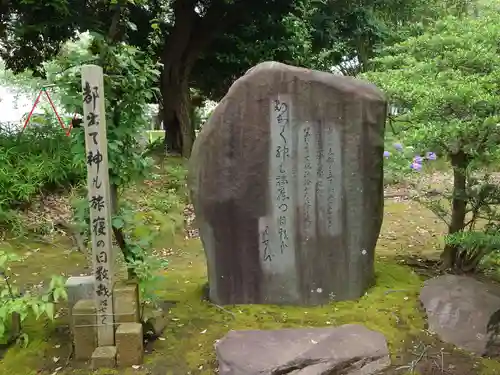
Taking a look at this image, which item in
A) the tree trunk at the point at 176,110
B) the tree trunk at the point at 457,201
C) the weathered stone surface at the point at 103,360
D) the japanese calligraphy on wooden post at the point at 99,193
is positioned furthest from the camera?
the tree trunk at the point at 176,110

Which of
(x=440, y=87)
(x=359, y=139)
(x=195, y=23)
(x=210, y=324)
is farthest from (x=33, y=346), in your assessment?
(x=195, y=23)

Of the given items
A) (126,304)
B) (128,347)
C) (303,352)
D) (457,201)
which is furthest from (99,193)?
(457,201)

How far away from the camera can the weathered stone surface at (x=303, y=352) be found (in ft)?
10.9

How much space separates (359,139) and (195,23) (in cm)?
695

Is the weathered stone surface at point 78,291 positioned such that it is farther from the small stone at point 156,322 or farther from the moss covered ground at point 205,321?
the small stone at point 156,322

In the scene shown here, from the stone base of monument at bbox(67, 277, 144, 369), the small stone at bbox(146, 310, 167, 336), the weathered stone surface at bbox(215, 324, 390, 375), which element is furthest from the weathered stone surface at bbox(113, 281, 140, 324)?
the weathered stone surface at bbox(215, 324, 390, 375)

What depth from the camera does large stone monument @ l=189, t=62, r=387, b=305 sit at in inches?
162

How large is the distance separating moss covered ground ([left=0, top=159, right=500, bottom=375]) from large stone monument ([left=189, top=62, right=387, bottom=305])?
24cm

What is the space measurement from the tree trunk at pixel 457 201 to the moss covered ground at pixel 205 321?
1.21 feet

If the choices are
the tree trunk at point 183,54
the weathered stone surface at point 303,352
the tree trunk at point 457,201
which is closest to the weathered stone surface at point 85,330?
the weathered stone surface at point 303,352

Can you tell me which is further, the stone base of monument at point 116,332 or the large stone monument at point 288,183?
the large stone monument at point 288,183

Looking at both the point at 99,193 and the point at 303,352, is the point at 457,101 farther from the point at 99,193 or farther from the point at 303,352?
the point at 99,193

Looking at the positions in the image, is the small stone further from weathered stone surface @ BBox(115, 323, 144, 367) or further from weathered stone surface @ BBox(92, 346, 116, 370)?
weathered stone surface @ BBox(92, 346, 116, 370)

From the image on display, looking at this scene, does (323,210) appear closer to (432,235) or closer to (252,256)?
(252,256)
